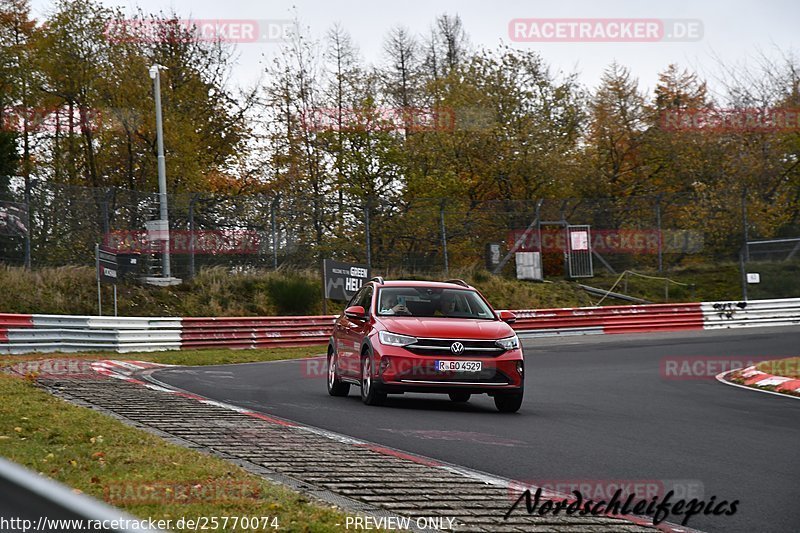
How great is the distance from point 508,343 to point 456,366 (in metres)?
0.76

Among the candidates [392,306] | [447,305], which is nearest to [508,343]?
[447,305]

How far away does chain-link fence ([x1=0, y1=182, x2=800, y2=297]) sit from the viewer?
95.9 feet

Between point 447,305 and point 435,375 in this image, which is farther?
point 447,305

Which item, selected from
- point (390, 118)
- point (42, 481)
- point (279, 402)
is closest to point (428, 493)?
point (42, 481)

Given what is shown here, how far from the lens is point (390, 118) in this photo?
145 ft

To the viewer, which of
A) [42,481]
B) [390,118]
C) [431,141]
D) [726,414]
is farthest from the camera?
[431,141]

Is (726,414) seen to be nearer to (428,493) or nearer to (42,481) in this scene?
(428,493)

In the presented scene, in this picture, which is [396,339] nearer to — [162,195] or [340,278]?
[340,278]

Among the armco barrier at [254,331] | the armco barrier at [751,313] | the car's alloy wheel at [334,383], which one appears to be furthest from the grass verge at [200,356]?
the armco barrier at [751,313]

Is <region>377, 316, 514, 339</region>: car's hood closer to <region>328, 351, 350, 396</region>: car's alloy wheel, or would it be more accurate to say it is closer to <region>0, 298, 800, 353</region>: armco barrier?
<region>328, 351, 350, 396</region>: car's alloy wheel

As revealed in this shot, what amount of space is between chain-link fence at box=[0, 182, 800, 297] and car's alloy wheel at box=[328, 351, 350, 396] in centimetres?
1555

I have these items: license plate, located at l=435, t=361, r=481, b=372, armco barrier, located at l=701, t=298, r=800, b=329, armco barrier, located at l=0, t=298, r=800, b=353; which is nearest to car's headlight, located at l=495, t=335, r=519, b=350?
Result: license plate, located at l=435, t=361, r=481, b=372

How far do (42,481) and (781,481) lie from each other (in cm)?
673

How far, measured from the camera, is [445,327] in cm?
1288
